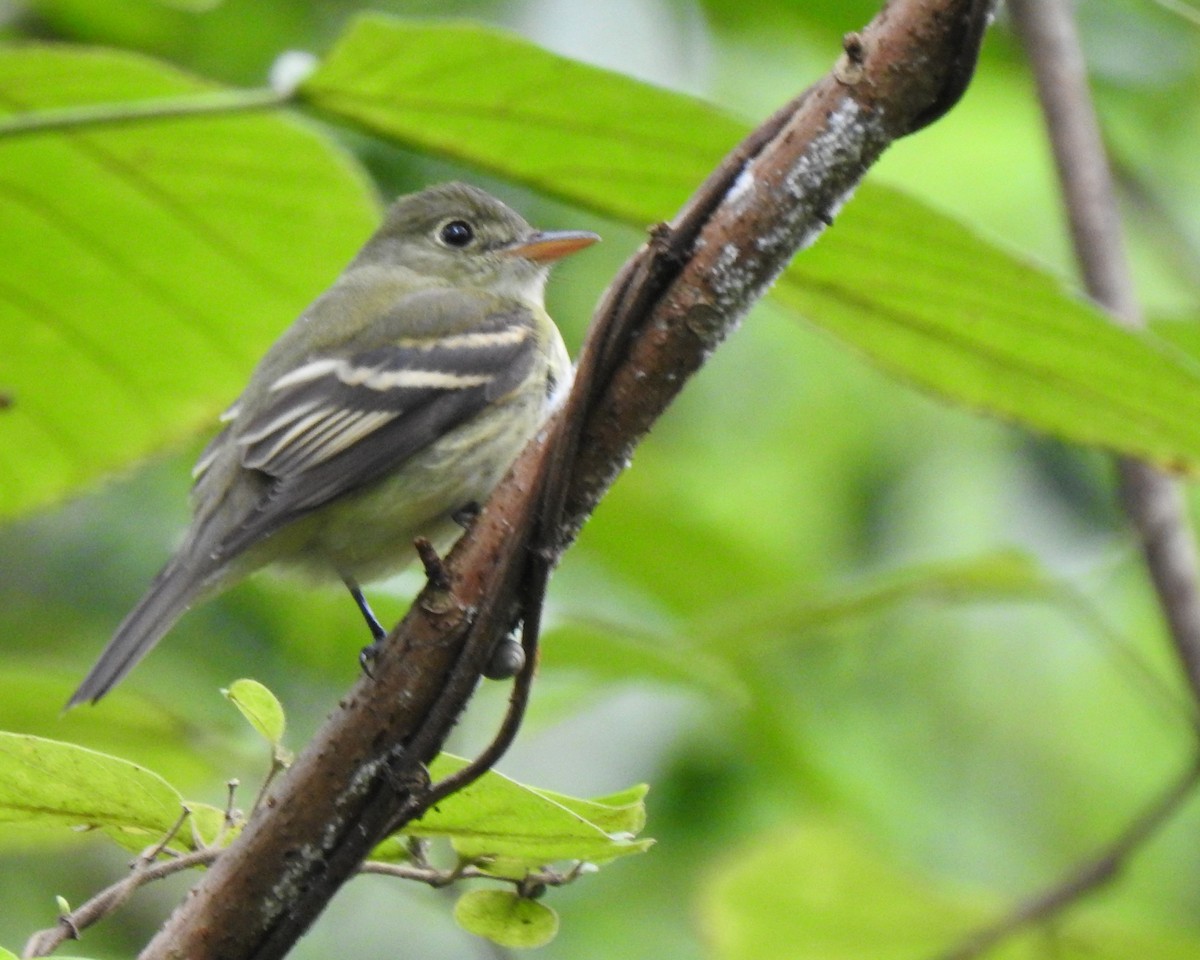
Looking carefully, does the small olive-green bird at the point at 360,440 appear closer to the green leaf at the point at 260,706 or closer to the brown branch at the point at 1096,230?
the green leaf at the point at 260,706

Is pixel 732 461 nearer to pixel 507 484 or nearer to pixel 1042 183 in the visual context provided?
pixel 1042 183

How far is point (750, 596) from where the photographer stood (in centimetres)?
461

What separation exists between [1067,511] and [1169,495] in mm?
1517

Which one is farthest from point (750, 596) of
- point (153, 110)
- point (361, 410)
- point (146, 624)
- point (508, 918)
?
point (508, 918)

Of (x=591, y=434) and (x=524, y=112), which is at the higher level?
(x=524, y=112)

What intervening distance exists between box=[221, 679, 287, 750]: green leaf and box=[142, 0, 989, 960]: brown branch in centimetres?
9

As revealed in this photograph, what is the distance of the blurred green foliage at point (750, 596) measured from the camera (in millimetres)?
3490

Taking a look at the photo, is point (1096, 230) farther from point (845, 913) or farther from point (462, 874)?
point (462, 874)

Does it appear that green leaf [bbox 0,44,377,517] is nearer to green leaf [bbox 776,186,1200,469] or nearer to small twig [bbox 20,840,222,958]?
green leaf [bbox 776,186,1200,469]

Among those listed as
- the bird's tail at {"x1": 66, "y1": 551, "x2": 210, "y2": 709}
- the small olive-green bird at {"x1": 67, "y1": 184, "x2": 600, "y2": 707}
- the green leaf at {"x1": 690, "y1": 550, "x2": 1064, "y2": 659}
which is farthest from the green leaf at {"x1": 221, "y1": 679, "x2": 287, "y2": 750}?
the green leaf at {"x1": 690, "y1": 550, "x2": 1064, "y2": 659}

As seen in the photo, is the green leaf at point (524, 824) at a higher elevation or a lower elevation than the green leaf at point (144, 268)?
lower

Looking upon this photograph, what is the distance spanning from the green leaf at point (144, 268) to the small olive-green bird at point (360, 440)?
0.57 ft

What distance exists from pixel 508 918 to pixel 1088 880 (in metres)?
2.00

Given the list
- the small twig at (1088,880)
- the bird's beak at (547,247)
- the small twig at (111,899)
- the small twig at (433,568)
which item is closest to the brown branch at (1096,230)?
the small twig at (1088,880)
